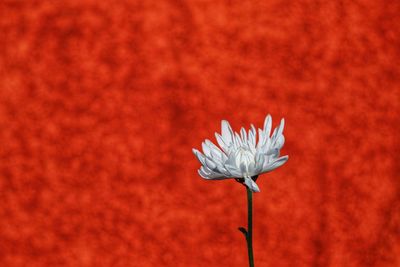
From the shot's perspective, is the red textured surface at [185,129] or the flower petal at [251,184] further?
the red textured surface at [185,129]

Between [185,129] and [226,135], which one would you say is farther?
[185,129]

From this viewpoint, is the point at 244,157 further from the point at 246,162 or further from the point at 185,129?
the point at 185,129

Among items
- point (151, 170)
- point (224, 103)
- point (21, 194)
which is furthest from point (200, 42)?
point (21, 194)

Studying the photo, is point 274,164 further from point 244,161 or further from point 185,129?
point 185,129

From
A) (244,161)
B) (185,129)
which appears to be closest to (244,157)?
(244,161)

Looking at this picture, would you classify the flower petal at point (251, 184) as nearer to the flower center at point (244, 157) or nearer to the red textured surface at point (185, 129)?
the flower center at point (244, 157)

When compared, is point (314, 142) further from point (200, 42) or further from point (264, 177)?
point (200, 42)

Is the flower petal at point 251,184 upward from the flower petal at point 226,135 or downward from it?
downward

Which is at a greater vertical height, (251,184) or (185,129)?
(185,129)

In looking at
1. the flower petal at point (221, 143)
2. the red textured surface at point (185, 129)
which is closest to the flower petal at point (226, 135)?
the flower petal at point (221, 143)
